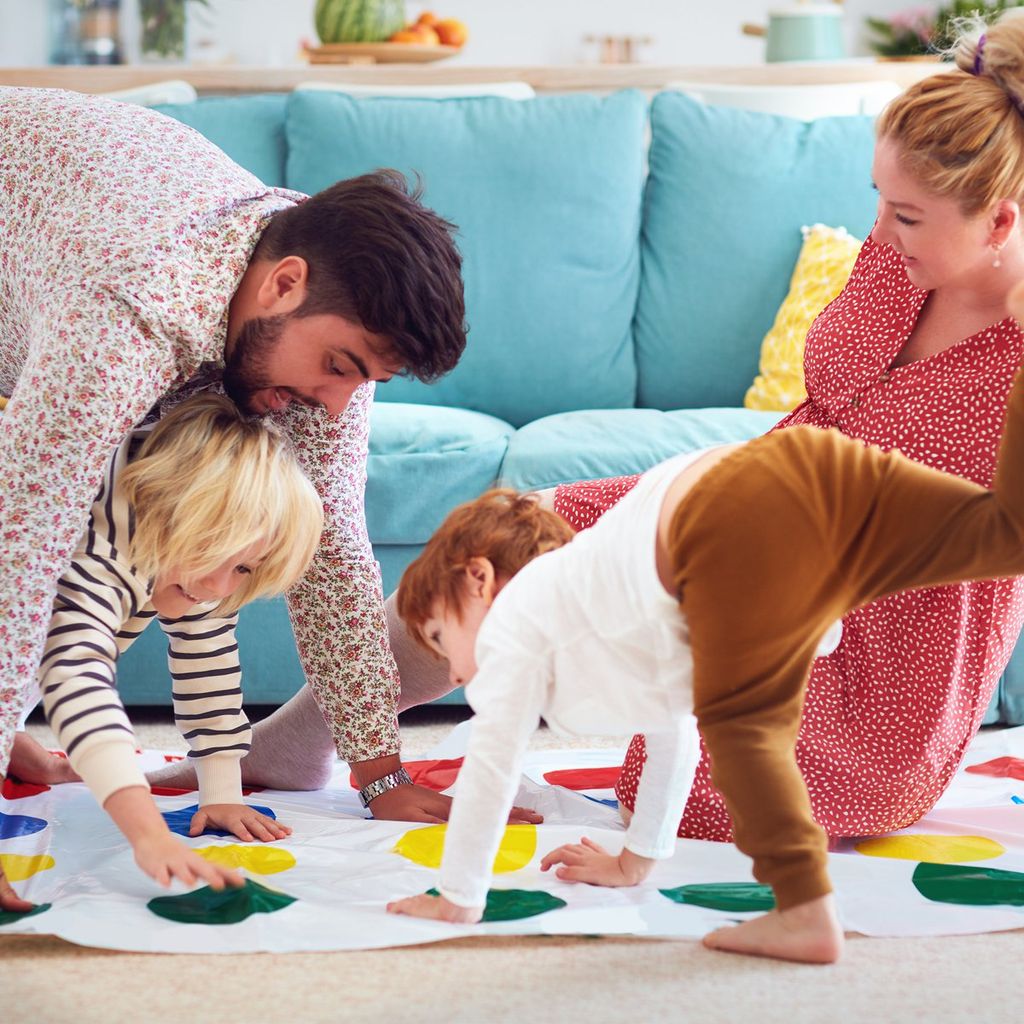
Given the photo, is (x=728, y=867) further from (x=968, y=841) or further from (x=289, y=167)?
(x=289, y=167)

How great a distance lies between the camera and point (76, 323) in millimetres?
1252

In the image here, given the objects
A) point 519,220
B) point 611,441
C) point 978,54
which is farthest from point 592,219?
point 978,54

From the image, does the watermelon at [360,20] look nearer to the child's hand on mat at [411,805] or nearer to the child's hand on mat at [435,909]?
the child's hand on mat at [411,805]

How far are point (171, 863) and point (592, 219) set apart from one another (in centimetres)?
178

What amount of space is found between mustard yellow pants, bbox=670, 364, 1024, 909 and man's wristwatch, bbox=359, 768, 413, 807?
55cm

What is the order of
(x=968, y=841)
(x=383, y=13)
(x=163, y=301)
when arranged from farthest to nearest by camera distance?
(x=383, y=13) → (x=968, y=841) → (x=163, y=301)

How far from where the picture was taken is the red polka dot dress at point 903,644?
149 cm

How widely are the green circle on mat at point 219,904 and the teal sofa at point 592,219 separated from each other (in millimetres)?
1380

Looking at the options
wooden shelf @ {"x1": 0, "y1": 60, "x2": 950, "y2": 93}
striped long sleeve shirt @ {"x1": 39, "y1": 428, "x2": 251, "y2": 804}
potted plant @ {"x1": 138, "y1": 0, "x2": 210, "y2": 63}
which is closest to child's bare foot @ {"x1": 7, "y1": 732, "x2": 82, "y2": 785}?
striped long sleeve shirt @ {"x1": 39, "y1": 428, "x2": 251, "y2": 804}

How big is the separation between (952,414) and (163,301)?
0.88m

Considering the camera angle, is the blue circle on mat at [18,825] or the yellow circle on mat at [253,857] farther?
the blue circle on mat at [18,825]

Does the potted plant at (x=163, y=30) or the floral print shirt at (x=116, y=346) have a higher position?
the potted plant at (x=163, y=30)

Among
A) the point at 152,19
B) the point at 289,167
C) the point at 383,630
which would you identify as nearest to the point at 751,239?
the point at 289,167

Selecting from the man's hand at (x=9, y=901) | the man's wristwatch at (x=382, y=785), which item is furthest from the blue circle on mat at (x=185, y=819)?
the man's hand at (x=9, y=901)
